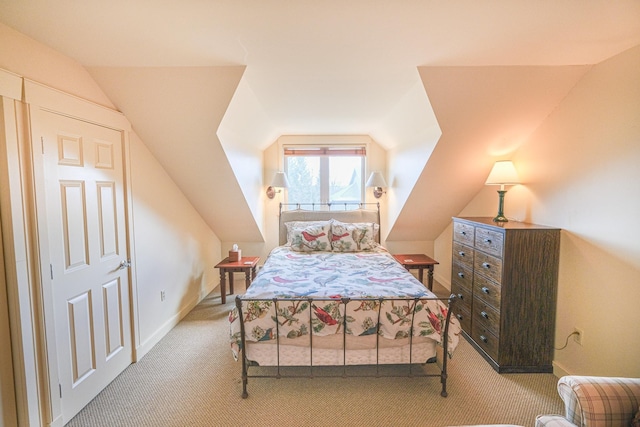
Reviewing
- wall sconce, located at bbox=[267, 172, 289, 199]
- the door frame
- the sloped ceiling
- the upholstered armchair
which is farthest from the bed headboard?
the upholstered armchair

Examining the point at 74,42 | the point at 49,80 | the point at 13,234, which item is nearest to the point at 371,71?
the point at 74,42

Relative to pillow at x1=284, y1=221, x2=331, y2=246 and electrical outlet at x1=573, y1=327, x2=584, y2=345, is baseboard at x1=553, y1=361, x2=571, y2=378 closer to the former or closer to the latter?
electrical outlet at x1=573, y1=327, x2=584, y2=345

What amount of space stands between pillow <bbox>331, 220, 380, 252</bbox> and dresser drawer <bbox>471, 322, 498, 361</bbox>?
5.15ft

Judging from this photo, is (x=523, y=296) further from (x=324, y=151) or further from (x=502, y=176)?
(x=324, y=151)

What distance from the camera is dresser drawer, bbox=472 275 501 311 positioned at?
96.8 inches

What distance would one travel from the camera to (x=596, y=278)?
207cm

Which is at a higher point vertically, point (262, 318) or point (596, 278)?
point (596, 278)

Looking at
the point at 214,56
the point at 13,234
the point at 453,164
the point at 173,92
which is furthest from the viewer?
the point at 453,164

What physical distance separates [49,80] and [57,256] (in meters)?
1.16

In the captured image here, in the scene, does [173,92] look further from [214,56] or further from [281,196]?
[281,196]

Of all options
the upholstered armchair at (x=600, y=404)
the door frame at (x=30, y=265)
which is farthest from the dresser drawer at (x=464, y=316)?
the door frame at (x=30, y=265)

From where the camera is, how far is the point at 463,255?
303 centimetres

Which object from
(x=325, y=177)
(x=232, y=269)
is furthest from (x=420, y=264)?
(x=232, y=269)

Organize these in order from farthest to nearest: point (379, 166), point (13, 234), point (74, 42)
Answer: point (379, 166) < point (74, 42) < point (13, 234)
